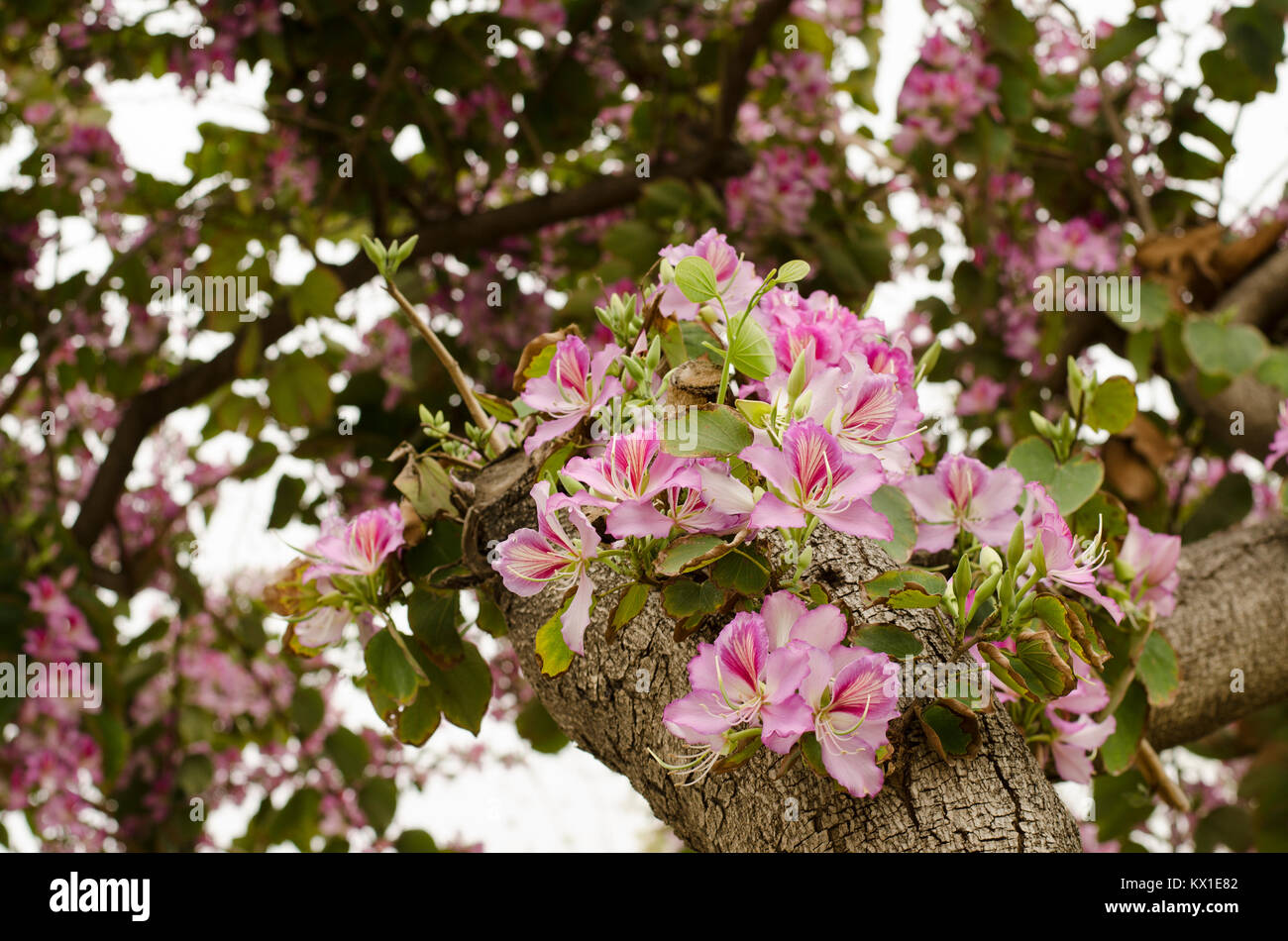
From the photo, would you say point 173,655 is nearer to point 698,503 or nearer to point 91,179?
point 91,179

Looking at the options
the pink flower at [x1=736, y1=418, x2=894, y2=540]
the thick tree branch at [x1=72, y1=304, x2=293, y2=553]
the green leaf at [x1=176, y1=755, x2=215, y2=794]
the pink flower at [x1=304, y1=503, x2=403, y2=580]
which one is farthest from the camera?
the green leaf at [x1=176, y1=755, x2=215, y2=794]

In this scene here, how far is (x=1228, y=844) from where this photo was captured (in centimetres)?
181

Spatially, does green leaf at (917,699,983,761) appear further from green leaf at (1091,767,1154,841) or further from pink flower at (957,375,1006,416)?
pink flower at (957,375,1006,416)

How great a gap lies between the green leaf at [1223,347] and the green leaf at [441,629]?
118 centimetres

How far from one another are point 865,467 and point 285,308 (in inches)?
77.4

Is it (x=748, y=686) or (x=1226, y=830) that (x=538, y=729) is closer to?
(x=748, y=686)

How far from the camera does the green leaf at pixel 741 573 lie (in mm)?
587

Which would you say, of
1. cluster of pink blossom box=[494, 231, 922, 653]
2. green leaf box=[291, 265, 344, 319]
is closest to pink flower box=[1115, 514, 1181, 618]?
cluster of pink blossom box=[494, 231, 922, 653]

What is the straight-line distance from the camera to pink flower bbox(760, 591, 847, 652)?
576 millimetres

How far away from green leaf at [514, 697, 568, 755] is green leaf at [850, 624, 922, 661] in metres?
1.03

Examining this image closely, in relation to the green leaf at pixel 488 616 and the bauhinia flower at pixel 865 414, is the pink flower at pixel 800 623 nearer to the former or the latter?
the bauhinia flower at pixel 865 414

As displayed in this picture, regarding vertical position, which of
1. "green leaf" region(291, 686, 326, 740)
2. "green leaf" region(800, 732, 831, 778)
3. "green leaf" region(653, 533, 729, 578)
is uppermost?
"green leaf" region(653, 533, 729, 578)

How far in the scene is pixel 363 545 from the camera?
0.77 meters

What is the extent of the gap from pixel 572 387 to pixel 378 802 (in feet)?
5.38
